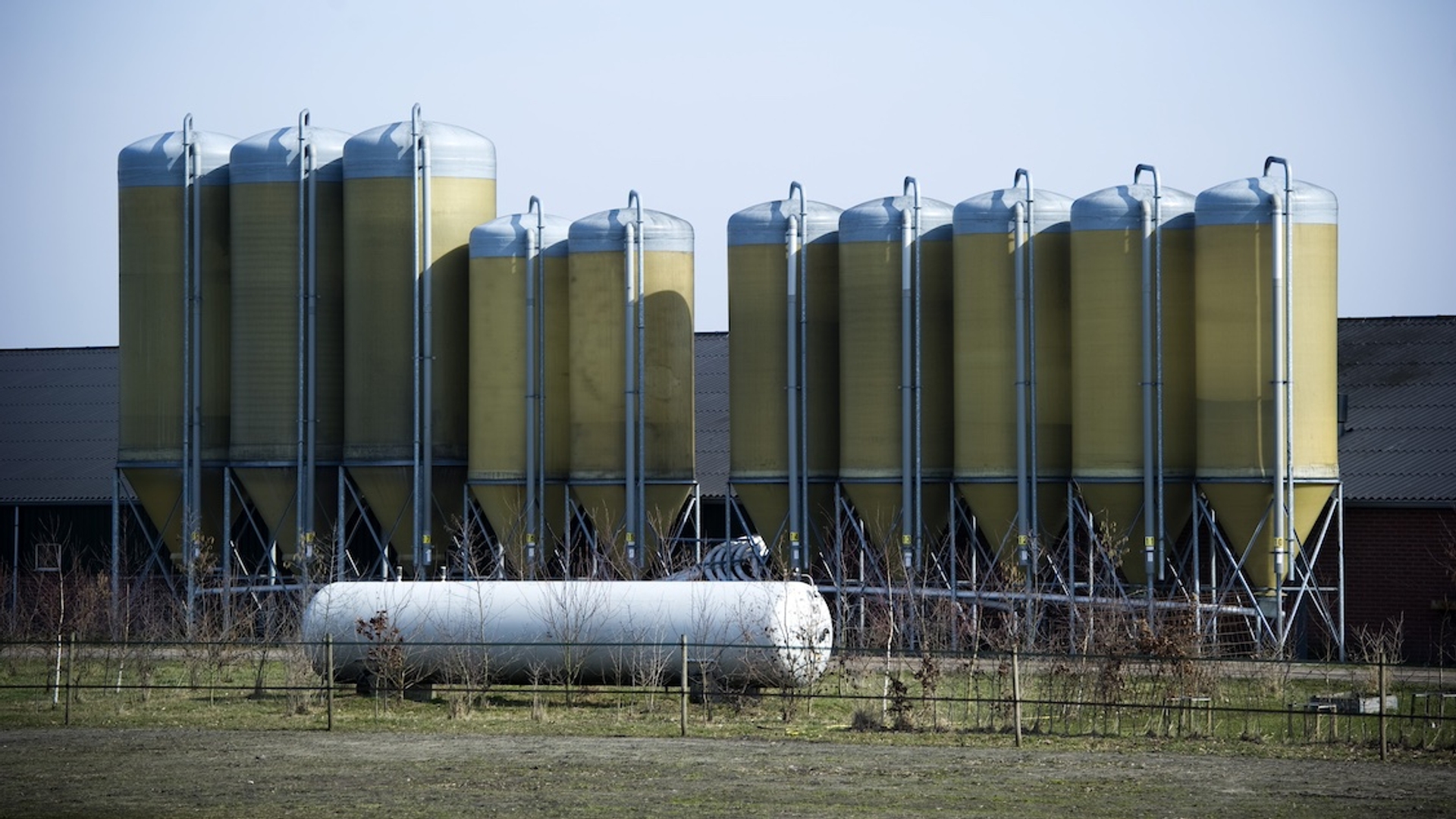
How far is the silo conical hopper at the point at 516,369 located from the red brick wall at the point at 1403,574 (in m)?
16.5

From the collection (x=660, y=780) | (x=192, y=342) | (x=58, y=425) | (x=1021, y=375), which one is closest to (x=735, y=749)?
(x=660, y=780)

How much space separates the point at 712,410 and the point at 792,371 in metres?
10.4

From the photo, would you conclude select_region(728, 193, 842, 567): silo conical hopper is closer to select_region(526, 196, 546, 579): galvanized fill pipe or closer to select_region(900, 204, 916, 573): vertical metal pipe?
select_region(900, 204, 916, 573): vertical metal pipe

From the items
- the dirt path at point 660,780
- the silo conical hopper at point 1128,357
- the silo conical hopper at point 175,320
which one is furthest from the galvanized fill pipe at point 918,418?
the silo conical hopper at point 175,320

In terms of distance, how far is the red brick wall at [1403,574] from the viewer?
1578 inches

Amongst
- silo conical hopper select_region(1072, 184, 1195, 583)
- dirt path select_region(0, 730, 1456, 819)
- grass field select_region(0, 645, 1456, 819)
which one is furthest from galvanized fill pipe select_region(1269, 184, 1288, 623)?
dirt path select_region(0, 730, 1456, 819)

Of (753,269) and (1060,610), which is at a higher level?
(753,269)

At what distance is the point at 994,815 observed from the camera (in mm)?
20734

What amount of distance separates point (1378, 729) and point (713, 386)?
2828 centimetres

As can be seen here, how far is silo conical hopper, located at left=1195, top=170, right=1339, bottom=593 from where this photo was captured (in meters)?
38.2

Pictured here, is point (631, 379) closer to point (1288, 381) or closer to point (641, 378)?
point (641, 378)

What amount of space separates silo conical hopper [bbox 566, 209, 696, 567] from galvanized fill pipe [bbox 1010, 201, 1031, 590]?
24.6 ft

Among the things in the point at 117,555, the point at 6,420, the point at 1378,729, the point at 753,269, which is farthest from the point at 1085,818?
the point at 6,420

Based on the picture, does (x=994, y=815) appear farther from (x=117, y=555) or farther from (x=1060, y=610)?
(x=117, y=555)
